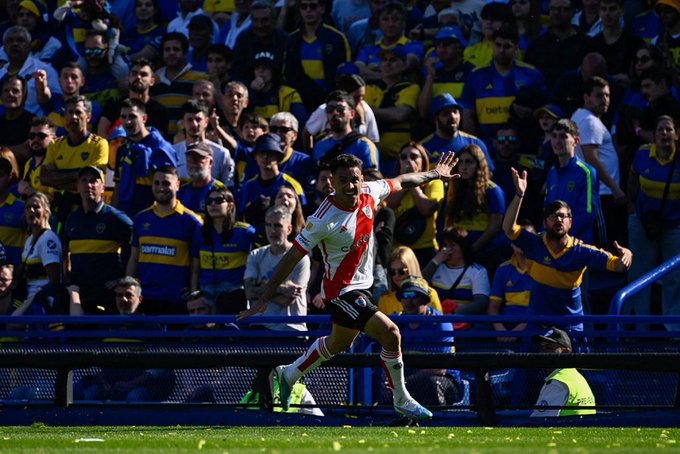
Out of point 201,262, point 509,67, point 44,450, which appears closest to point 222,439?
point 44,450

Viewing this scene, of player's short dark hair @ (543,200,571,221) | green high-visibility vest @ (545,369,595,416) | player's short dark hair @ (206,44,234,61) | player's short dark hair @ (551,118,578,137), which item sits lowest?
green high-visibility vest @ (545,369,595,416)

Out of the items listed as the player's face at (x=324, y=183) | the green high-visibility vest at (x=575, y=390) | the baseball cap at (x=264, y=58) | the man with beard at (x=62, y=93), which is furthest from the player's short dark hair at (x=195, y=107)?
the green high-visibility vest at (x=575, y=390)

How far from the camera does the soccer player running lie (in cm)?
994

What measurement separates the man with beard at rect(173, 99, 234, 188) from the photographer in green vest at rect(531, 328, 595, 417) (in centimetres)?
502

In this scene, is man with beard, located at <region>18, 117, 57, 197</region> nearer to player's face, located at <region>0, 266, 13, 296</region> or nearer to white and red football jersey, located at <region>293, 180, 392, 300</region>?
player's face, located at <region>0, 266, 13, 296</region>

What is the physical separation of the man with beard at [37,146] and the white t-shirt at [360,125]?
3.35 m

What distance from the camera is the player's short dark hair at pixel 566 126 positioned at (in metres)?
12.9

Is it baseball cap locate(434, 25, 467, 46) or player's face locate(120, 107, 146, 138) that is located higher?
baseball cap locate(434, 25, 467, 46)

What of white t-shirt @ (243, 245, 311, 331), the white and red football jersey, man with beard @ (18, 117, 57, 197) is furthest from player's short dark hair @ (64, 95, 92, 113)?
the white and red football jersey

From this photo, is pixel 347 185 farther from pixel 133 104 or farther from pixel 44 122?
pixel 44 122

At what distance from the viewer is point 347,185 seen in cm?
994

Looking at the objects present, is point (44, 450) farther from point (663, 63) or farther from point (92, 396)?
point (663, 63)

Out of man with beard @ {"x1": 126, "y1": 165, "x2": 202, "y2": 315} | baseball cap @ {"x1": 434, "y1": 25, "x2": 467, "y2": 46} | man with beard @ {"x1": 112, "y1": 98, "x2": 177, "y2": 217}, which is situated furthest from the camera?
baseball cap @ {"x1": 434, "y1": 25, "x2": 467, "y2": 46}

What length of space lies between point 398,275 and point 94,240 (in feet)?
11.8
